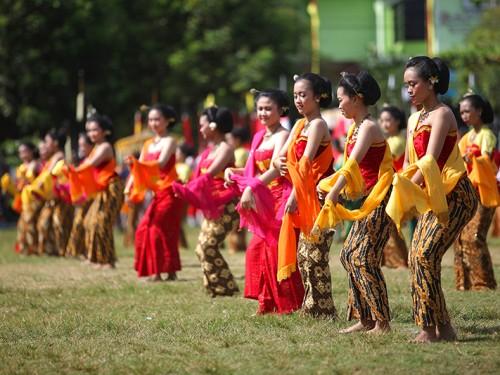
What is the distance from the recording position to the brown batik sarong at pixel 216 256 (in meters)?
11.1

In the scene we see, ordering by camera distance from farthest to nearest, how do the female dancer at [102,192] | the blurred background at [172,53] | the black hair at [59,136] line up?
the blurred background at [172,53], the black hair at [59,136], the female dancer at [102,192]

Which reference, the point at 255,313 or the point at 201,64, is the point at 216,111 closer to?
the point at 255,313

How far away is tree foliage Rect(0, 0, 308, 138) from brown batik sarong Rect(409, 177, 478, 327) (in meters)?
23.8

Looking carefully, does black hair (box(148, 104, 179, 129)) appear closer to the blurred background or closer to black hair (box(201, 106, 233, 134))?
black hair (box(201, 106, 233, 134))

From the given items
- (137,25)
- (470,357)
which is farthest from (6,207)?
(470,357)

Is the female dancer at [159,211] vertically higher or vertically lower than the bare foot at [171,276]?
higher

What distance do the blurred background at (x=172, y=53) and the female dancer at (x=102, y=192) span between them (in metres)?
11.2

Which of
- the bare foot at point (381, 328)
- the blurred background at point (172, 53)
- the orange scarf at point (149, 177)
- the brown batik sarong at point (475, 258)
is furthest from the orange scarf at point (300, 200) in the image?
the blurred background at point (172, 53)

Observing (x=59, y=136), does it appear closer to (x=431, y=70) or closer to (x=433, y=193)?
(x=431, y=70)

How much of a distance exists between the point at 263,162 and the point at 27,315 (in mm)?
2537

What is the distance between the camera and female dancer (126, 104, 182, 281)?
12648 mm

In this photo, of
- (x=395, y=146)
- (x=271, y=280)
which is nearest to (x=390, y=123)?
(x=395, y=146)

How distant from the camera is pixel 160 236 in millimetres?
12703

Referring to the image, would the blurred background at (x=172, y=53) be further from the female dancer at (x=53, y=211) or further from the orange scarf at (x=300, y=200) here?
the orange scarf at (x=300, y=200)
